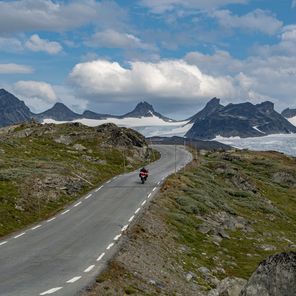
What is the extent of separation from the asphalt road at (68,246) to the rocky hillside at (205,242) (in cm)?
114

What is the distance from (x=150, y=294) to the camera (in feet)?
68.9

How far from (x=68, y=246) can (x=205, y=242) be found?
13836 millimetres

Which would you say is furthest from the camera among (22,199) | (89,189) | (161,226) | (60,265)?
(89,189)

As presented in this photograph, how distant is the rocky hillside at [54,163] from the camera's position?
132ft

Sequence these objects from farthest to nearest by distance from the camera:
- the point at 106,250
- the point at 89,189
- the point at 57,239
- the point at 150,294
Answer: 1. the point at 89,189
2. the point at 57,239
3. the point at 106,250
4. the point at 150,294

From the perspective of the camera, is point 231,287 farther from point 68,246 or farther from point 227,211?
point 227,211

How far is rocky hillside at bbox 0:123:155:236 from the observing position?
4019 cm

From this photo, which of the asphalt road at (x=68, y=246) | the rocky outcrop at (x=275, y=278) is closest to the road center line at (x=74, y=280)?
the asphalt road at (x=68, y=246)

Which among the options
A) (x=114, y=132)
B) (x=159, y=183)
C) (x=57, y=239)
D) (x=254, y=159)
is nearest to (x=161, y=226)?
(x=57, y=239)

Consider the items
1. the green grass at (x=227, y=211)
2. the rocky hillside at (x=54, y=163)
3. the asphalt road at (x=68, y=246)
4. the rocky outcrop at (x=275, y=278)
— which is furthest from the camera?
the rocky hillside at (x=54, y=163)

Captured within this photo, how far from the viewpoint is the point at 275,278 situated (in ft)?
54.7

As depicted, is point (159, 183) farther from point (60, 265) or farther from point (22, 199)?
point (60, 265)

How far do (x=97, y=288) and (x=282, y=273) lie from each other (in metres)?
7.67

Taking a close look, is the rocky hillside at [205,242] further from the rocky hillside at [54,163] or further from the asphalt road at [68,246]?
the rocky hillside at [54,163]
